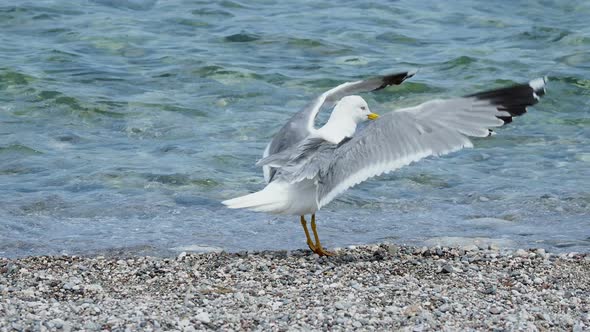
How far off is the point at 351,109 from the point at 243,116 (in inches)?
174

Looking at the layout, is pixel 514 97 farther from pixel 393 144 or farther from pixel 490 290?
pixel 490 290

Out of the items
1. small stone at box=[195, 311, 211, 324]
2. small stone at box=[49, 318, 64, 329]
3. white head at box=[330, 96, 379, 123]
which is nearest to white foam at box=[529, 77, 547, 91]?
white head at box=[330, 96, 379, 123]

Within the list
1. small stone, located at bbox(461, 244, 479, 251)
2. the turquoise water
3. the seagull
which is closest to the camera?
the seagull

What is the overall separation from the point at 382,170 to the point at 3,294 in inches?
97.1

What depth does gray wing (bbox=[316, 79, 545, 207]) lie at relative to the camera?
7094 mm

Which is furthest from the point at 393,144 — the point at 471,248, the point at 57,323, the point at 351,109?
the point at 57,323

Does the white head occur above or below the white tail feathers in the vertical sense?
above

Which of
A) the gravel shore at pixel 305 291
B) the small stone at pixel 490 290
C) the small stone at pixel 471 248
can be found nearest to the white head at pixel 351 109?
the gravel shore at pixel 305 291

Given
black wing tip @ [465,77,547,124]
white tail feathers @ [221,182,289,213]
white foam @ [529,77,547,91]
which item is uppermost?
white foam @ [529,77,547,91]

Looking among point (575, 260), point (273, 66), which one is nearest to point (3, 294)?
point (575, 260)

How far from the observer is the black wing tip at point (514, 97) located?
→ 23.3 feet

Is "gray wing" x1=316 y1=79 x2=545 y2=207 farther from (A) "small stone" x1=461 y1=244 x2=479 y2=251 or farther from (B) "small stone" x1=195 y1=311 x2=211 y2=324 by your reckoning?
(B) "small stone" x1=195 y1=311 x2=211 y2=324

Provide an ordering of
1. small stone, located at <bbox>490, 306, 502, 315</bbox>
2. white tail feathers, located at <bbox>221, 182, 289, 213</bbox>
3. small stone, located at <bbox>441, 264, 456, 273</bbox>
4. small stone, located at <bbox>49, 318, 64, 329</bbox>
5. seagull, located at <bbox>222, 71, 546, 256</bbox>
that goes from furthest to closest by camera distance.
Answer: seagull, located at <bbox>222, 71, 546, 256</bbox> < small stone, located at <bbox>441, 264, 456, 273</bbox> < white tail feathers, located at <bbox>221, 182, 289, 213</bbox> < small stone, located at <bbox>490, 306, 502, 315</bbox> < small stone, located at <bbox>49, 318, 64, 329</bbox>

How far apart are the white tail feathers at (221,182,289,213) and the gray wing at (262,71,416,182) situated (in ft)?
1.14
